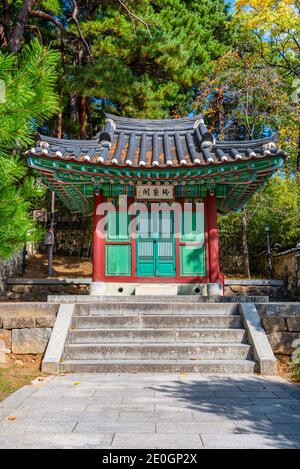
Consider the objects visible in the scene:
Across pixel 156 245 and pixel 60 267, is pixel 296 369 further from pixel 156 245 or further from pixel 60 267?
pixel 60 267

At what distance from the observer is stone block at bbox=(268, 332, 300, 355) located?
21.5ft

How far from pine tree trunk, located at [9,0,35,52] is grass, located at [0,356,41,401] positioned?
9574mm

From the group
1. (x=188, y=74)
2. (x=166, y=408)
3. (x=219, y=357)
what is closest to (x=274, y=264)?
(x=188, y=74)

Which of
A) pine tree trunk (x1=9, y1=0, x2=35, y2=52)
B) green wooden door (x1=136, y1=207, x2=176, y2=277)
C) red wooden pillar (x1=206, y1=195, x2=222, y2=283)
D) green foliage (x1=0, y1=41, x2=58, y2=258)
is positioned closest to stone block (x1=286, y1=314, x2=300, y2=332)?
red wooden pillar (x1=206, y1=195, x2=222, y2=283)

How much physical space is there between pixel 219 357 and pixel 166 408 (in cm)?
236

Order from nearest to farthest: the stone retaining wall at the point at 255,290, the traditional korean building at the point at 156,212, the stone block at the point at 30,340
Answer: the stone block at the point at 30,340 < the traditional korean building at the point at 156,212 < the stone retaining wall at the point at 255,290

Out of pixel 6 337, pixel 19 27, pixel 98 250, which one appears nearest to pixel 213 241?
pixel 98 250

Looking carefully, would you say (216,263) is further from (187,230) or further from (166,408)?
(166,408)

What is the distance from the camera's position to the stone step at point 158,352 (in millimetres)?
6238

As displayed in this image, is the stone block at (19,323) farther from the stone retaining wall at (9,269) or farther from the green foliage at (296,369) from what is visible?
the stone retaining wall at (9,269)

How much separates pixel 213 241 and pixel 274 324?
10.0 feet

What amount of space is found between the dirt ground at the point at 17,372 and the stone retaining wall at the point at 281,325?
379cm

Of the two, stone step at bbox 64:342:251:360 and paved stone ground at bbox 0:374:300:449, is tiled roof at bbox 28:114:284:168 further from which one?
paved stone ground at bbox 0:374:300:449

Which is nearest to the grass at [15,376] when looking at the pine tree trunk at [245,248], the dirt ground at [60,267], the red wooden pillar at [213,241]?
the red wooden pillar at [213,241]
